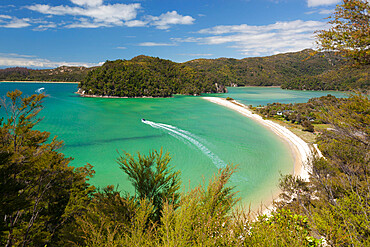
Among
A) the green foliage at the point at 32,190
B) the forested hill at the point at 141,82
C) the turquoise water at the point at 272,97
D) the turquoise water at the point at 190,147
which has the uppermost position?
the forested hill at the point at 141,82

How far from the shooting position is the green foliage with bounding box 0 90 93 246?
5.34 m

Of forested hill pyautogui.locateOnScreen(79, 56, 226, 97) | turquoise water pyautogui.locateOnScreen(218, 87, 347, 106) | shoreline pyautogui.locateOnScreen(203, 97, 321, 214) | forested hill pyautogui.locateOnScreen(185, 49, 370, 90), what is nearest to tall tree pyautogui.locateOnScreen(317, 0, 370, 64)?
forested hill pyautogui.locateOnScreen(185, 49, 370, 90)

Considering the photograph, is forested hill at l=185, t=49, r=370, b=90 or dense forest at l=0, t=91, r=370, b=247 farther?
forested hill at l=185, t=49, r=370, b=90

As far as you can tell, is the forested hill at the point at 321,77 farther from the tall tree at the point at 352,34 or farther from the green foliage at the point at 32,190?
the green foliage at the point at 32,190

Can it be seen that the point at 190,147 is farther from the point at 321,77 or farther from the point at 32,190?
the point at 321,77

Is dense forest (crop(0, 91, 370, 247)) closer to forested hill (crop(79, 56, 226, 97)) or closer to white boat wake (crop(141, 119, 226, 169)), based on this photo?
white boat wake (crop(141, 119, 226, 169))

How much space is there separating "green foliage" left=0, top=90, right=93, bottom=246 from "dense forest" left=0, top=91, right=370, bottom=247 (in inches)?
1.2

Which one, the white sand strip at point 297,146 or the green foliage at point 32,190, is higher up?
the green foliage at point 32,190

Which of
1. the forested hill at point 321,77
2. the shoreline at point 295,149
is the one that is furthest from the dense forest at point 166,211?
the shoreline at point 295,149

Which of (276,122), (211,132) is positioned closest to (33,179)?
(211,132)

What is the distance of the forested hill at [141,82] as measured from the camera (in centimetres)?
9594

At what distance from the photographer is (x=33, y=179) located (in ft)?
24.7

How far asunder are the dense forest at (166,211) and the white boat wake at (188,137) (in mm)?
10912

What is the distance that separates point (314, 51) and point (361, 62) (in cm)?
131
